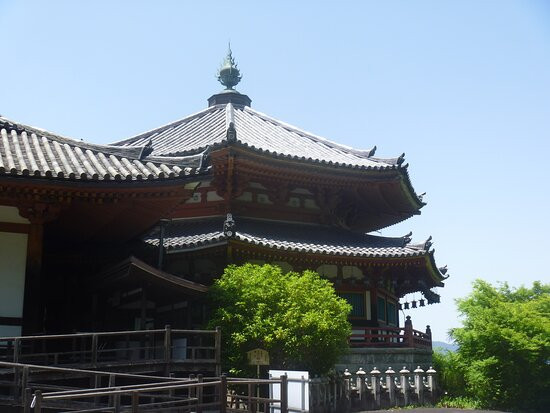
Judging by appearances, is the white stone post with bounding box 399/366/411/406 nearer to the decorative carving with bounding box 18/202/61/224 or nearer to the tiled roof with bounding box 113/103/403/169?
the tiled roof with bounding box 113/103/403/169

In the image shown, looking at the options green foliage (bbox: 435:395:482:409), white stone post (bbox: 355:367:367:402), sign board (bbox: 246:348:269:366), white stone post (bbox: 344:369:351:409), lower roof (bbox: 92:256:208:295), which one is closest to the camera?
lower roof (bbox: 92:256:208:295)

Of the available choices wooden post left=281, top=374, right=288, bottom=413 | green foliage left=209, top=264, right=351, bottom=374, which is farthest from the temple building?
wooden post left=281, top=374, right=288, bottom=413

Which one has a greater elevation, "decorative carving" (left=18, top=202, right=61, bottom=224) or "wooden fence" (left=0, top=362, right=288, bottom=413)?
"decorative carving" (left=18, top=202, right=61, bottom=224)

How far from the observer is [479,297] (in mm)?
23344

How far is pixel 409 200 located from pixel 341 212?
3616 millimetres

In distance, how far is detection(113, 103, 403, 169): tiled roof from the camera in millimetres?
25766

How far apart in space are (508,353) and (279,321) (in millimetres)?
8176

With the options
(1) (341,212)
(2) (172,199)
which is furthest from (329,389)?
(1) (341,212)

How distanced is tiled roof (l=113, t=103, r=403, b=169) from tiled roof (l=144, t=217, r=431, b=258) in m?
2.84

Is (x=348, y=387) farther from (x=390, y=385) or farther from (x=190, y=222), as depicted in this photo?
(x=190, y=222)

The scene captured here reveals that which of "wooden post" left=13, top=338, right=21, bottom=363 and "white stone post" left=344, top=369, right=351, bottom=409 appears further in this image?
"white stone post" left=344, top=369, right=351, bottom=409

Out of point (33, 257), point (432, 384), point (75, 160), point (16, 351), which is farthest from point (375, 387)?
point (16, 351)

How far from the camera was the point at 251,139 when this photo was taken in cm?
2731

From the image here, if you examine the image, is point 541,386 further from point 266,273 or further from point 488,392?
point 266,273
